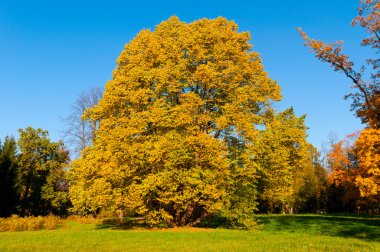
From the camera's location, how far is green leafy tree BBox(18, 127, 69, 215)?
45.0 metres

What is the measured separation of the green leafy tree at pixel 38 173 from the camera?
45.0 meters

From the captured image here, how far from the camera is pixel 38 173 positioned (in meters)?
46.6

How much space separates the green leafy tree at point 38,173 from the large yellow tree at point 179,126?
18.5m

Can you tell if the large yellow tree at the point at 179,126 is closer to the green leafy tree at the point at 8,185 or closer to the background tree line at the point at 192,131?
the background tree line at the point at 192,131

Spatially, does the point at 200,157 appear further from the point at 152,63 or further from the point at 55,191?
the point at 55,191

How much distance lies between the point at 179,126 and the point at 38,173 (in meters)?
29.2

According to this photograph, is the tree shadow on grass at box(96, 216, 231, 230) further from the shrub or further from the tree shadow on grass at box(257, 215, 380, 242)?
the tree shadow on grass at box(257, 215, 380, 242)

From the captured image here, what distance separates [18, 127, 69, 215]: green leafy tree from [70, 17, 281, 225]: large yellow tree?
1852 centimetres

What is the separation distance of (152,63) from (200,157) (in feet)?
27.1

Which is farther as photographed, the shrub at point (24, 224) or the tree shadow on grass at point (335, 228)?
the shrub at point (24, 224)

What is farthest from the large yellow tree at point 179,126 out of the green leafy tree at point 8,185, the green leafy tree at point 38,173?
the green leafy tree at point 38,173

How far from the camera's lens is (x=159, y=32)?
96.6 feet

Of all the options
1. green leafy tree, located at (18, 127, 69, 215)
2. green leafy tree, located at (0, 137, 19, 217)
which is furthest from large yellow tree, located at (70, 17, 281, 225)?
green leafy tree, located at (18, 127, 69, 215)

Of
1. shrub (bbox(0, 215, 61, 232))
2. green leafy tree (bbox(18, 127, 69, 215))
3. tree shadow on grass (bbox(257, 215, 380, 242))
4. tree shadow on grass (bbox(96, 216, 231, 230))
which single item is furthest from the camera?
green leafy tree (bbox(18, 127, 69, 215))
